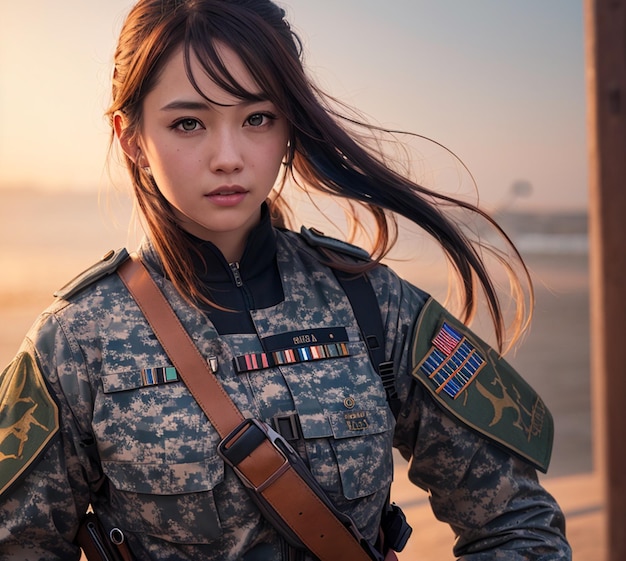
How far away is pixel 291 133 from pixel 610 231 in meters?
2.13

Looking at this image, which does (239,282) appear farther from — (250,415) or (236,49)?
(236,49)

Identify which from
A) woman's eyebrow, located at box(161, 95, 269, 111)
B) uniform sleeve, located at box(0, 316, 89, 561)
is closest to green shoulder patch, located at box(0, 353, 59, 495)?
uniform sleeve, located at box(0, 316, 89, 561)

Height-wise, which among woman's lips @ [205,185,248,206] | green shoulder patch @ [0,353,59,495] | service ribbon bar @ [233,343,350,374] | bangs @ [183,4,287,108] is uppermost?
bangs @ [183,4,287,108]

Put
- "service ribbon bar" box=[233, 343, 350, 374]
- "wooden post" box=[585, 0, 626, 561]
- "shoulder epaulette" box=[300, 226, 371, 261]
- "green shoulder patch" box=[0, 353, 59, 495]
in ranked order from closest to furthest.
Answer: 1. "green shoulder patch" box=[0, 353, 59, 495]
2. "service ribbon bar" box=[233, 343, 350, 374]
3. "shoulder epaulette" box=[300, 226, 371, 261]
4. "wooden post" box=[585, 0, 626, 561]

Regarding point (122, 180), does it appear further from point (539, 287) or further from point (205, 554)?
point (539, 287)

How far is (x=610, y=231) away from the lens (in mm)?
3457

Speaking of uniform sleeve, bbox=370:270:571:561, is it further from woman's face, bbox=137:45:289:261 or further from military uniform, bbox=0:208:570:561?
woman's face, bbox=137:45:289:261

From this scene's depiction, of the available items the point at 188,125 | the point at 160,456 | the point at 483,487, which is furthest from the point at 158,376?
the point at 483,487

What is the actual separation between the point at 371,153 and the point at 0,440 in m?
0.91

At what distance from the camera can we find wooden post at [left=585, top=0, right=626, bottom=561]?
3289mm

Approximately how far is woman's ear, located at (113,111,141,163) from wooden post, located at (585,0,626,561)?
2.24 meters

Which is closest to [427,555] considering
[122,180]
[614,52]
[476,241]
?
[614,52]

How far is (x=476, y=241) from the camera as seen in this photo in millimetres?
1931

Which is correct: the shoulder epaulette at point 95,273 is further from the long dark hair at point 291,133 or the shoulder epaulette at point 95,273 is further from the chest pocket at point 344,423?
the chest pocket at point 344,423
